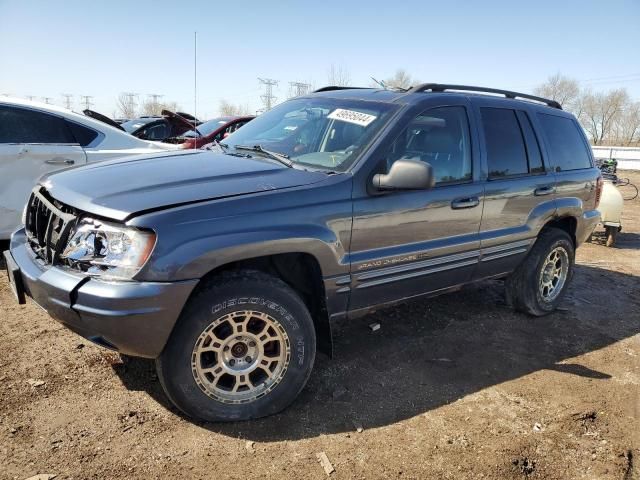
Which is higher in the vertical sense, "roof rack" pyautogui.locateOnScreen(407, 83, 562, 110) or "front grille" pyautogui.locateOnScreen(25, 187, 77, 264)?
"roof rack" pyautogui.locateOnScreen(407, 83, 562, 110)

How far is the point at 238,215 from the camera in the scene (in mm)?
2602

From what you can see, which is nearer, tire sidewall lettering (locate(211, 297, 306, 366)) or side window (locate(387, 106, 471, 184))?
tire sidewall lettering (locate(211, 297, 306, 366))

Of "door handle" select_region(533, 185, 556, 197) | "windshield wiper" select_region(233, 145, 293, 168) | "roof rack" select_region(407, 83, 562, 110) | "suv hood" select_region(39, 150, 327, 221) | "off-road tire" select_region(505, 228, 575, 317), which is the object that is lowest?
"off-road tire" select_region(505, 228, 575, 317)

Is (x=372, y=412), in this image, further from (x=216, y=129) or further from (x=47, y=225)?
(x=216, y=129)

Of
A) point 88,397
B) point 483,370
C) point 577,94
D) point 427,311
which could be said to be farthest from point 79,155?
point 577,94

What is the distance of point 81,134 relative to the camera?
215 inches

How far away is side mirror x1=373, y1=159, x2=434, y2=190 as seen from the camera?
9.84ft

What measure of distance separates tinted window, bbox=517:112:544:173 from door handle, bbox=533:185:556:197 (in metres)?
0.15

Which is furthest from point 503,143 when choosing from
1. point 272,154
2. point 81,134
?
point 81,134

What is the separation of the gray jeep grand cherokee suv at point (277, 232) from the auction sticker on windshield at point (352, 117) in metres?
0.01

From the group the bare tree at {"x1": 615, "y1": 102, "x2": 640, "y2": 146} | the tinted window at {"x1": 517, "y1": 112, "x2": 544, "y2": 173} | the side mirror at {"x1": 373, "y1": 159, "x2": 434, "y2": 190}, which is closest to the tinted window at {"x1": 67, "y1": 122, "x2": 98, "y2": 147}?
the side mirror at {"x1": 373, "y1": 159, "x2": 434, "y2": 190}

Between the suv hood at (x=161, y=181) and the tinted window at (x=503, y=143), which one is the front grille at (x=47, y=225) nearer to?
the suv hood at (x=161, y=181)

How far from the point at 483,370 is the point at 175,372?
2242 millimetres

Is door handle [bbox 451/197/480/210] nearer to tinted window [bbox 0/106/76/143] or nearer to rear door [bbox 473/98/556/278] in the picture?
rear door [bbox 473/98/556/278]
